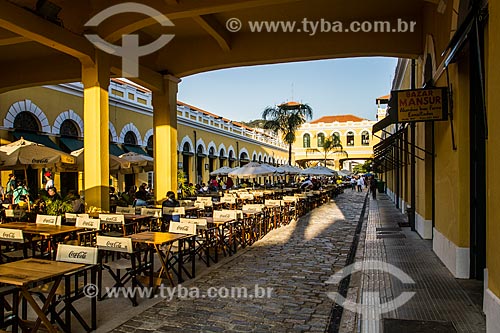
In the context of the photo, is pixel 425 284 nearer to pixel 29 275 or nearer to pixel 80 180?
pixel 29 275

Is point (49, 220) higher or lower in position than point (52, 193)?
lower

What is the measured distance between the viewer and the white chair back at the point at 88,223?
24.3 ft

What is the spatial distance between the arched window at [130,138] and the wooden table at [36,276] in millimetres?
15756

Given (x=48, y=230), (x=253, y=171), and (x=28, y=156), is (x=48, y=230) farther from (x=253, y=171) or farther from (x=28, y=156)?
(x=253, y=171)

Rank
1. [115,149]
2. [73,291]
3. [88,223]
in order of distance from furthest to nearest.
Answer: [115,149], [88,223], [73,291]

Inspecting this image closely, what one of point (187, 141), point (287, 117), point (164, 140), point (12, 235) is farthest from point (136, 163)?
point (287, 117)

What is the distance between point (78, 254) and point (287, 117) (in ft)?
94.5

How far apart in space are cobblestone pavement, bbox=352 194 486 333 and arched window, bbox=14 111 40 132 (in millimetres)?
12264

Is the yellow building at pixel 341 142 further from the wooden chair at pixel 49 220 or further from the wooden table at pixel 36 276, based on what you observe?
the wooden table at pixel 36 276

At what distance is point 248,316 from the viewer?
500cm

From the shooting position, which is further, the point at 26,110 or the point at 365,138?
the point at 365,138

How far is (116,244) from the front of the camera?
5.59 m

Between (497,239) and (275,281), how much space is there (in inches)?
138
